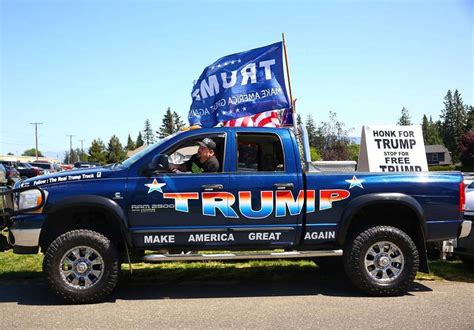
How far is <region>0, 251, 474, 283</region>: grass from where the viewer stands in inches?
275

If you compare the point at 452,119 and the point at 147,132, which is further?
the point at 147,132

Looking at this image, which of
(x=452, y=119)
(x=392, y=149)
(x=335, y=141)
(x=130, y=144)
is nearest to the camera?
(x=392, y=149)

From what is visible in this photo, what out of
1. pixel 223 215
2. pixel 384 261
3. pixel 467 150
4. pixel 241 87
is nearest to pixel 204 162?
pixel 223 215

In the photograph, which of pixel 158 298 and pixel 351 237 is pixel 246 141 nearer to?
pixel 351 237

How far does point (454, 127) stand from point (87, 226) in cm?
10434

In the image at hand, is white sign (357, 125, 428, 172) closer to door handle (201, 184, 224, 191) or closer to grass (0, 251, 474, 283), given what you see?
grass (0, 251, 474, 283)

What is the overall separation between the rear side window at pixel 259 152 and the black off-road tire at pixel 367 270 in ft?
4.61

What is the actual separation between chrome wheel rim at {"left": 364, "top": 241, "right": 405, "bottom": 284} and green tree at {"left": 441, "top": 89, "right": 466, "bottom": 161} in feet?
317

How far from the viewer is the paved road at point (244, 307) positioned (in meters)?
4.92

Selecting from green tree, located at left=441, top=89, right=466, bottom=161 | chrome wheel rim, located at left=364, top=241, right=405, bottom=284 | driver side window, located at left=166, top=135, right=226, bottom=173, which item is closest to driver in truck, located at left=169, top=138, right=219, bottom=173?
driver side window, located at left=166, top=135, right=226, bottom=173

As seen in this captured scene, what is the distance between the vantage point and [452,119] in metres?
101

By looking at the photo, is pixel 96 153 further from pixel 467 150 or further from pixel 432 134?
pixel 432 134

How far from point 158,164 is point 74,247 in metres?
1.39

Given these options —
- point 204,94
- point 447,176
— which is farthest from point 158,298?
point 204,94
